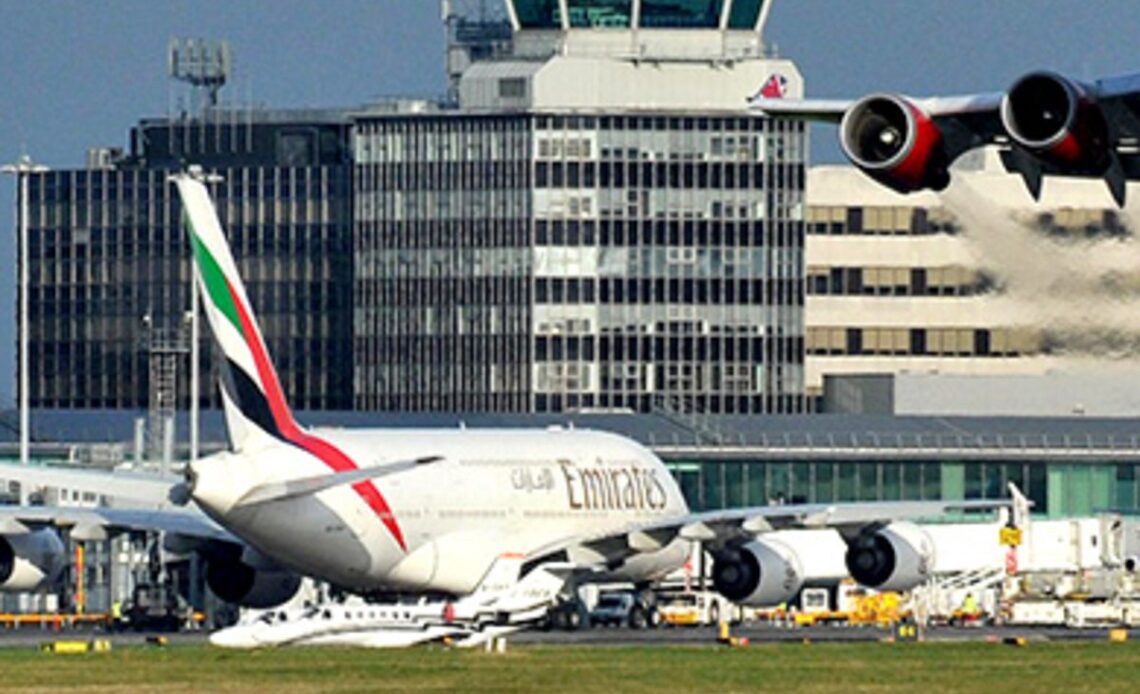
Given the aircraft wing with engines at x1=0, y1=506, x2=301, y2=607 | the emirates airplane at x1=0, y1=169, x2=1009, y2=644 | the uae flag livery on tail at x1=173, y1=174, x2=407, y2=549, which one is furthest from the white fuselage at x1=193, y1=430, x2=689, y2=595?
the aircraft wing with engines at x1=0, y1=506, x2=301, y2=607

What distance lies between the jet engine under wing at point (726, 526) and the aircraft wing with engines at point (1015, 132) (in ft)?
175

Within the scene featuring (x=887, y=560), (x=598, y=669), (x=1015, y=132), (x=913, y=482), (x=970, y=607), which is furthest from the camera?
(x=913, y=482)

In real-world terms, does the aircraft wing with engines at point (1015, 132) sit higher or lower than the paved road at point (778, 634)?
higher

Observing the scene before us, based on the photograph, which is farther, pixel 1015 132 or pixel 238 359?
pixel 238 359

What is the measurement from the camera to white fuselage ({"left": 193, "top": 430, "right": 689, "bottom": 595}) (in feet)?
345

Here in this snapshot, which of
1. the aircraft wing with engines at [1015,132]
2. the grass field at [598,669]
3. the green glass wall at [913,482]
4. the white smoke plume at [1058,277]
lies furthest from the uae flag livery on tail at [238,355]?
the green glass wall at [913,482]

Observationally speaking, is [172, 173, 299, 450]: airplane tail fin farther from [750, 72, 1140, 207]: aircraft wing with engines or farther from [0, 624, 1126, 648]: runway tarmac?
[750, 72, 1140, 207]: aircraft wing with engines

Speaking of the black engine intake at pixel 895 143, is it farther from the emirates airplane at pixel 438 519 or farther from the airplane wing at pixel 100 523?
the airplane wing at pixel 100 523

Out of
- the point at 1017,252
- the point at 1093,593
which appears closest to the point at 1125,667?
the point at 1017,252

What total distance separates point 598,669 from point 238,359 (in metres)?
27.0

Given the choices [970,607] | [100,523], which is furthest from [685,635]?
[970,607]

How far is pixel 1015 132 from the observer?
5656cm

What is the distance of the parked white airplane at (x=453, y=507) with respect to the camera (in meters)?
104

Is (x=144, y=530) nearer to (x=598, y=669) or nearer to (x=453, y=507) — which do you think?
(x=453, y=507)
